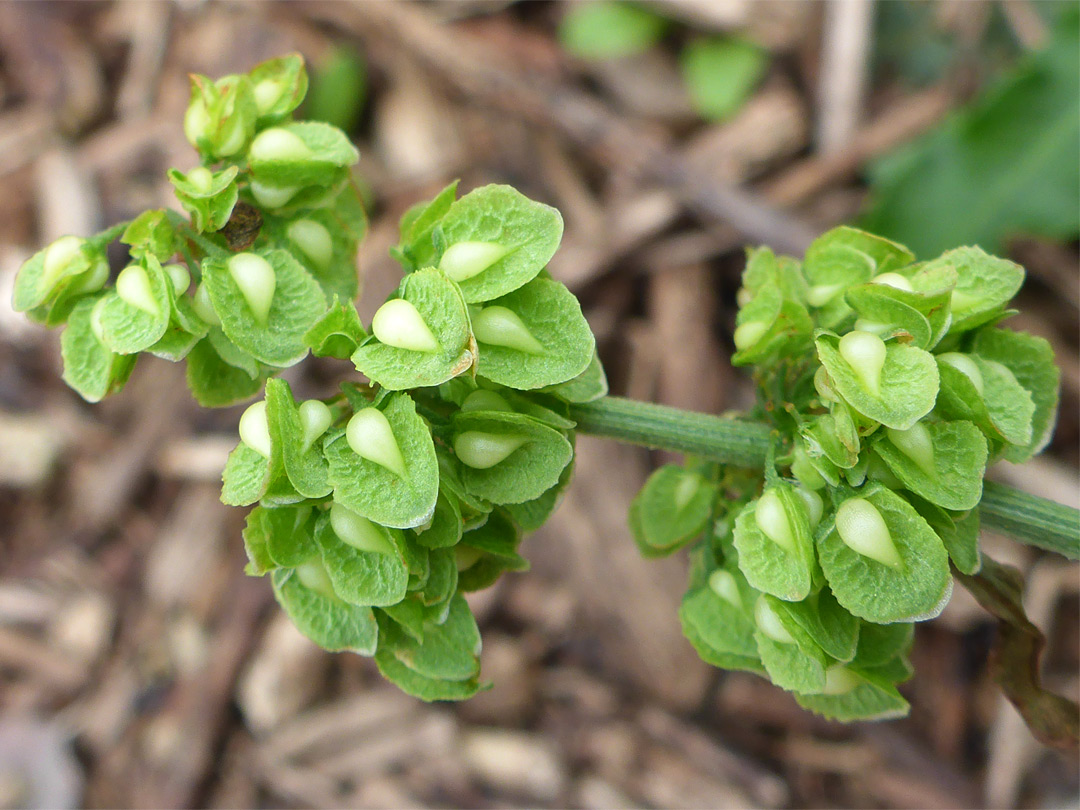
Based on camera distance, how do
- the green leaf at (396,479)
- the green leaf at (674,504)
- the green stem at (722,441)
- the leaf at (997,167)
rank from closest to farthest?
the green leaf at (396,479) → the green stem at (722,441) → the green leaf at (674,504) → the leaf at (997,167)

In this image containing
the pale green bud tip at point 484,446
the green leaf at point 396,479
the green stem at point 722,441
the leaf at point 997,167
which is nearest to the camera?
the green leaf at point 396,479

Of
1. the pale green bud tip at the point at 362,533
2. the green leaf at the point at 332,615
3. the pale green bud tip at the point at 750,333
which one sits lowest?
the green leaf at the point at 332,615

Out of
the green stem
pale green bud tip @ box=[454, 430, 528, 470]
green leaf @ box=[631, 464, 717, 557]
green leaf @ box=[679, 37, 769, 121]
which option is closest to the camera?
pale green bud tip @ box=[454, 430, 528, 470]

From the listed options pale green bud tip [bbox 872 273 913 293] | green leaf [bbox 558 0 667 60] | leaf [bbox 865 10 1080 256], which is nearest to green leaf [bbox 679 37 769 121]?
green leaf [bbox 558 0 667 60]

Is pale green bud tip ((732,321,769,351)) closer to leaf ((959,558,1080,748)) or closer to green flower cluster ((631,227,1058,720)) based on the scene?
green flower cluster ((631,227,1058,720))

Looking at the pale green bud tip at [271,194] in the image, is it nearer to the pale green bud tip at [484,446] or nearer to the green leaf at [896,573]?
the pale green bud tip at [484,446]

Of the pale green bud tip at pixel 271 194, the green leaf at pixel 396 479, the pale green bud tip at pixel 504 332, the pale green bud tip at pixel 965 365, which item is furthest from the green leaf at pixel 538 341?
the pale green bud tip at pixel 965 365

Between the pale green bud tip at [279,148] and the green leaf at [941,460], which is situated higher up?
the pale green bud tip at [279,148]

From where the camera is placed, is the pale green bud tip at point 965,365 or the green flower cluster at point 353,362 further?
the pale green bud tip at point 965,365
